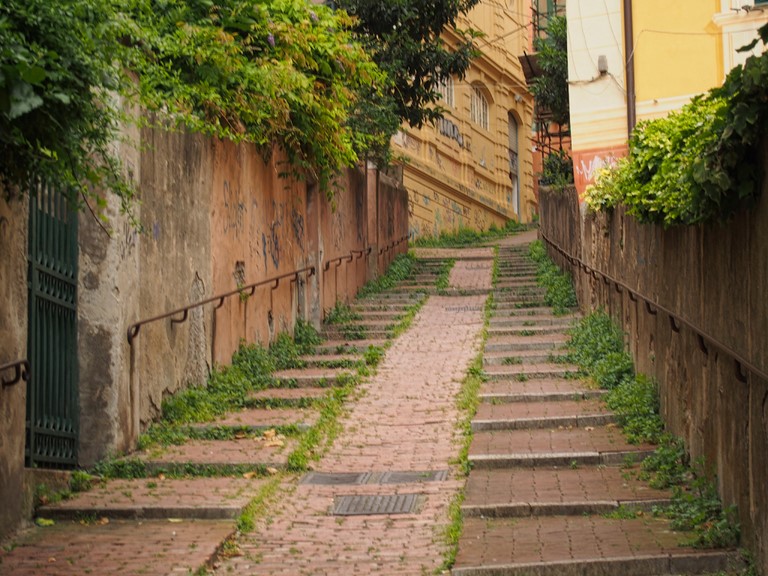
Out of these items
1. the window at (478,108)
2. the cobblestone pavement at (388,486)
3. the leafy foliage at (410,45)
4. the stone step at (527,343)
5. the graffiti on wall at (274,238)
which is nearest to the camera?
the cobblestone pavement at (388,486)

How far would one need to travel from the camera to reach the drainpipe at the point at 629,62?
20344 mm

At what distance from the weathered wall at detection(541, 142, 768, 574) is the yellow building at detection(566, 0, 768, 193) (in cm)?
808

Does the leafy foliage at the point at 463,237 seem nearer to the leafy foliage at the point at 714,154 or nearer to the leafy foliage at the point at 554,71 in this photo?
the leafy foliage at the point at 554,71

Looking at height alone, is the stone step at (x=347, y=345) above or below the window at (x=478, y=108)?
below

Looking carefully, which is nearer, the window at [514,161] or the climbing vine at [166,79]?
the climbing vine at [166,79]

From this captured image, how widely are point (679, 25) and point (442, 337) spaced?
7600 millimetres

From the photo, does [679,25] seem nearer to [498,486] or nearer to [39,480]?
[498,486]

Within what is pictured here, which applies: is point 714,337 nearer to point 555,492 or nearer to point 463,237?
point 555,492

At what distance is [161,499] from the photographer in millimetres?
8719

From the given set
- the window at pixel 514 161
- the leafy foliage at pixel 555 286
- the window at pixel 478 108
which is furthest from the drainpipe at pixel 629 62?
the window at pixel 514 161

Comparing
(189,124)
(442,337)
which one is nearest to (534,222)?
(442,337)

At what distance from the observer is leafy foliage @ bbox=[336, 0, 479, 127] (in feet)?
71.5

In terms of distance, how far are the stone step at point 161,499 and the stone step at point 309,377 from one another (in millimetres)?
3681

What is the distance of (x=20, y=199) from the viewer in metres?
7.90
